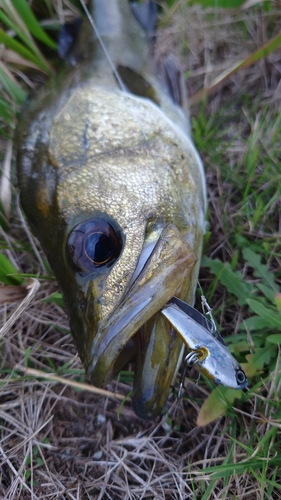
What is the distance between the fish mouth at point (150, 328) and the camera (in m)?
1.33

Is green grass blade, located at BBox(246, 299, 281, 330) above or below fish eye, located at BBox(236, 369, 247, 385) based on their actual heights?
above

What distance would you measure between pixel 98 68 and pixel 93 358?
5.18 feet

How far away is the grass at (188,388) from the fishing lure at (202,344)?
1.05ft

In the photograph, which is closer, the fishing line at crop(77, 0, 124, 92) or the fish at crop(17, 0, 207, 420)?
the fish at crop(17, 0, 207, 420)

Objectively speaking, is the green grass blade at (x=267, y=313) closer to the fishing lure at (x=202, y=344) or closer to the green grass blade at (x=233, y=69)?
the fishing lure at (x=202, y=344)

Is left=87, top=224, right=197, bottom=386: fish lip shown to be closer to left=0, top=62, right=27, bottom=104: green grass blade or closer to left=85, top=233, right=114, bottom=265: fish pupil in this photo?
left=85, top=233, right=114, bottom=265: fish pupil

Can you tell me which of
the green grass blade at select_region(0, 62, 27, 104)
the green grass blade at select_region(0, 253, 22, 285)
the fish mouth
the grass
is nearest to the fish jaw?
the fish mouth

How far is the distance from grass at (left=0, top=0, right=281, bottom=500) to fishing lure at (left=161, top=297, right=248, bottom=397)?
32 cm

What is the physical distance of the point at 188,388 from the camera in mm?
1641

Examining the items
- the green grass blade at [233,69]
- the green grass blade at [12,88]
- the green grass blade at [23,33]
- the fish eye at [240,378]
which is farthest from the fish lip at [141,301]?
the green grass blade at [23,33]

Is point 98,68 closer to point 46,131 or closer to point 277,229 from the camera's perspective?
point 46,131

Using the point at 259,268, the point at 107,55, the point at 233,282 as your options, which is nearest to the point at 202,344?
the point at 233,282

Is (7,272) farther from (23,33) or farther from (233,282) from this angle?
(23,33)

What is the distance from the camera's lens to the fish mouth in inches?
52.2
